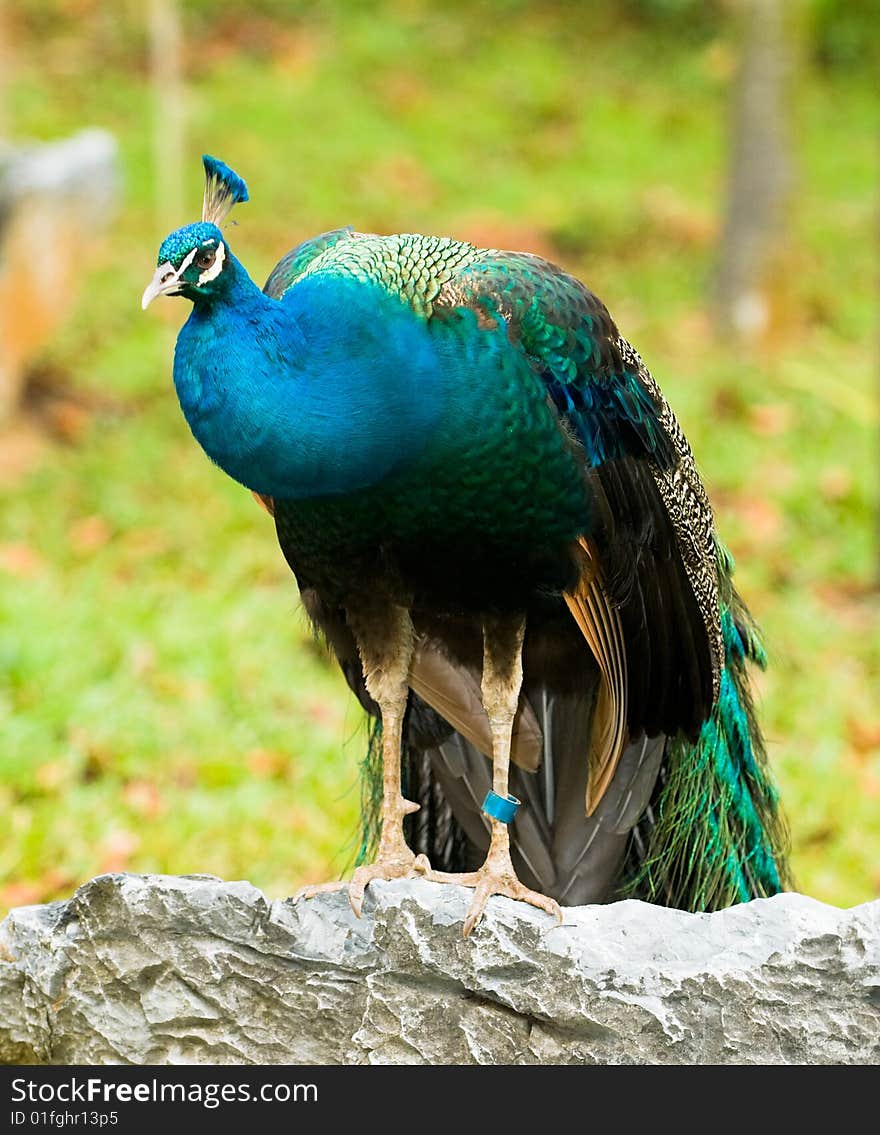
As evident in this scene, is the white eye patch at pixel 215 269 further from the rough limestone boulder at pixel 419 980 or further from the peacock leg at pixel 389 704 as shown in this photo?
the rough limestone boulder at pixel 419 980

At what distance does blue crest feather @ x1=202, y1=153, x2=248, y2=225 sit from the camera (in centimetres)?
250

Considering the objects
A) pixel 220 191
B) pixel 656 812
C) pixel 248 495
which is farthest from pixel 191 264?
pixel 248 495

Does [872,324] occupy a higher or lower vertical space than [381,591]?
higher

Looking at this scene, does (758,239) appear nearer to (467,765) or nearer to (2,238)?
(2,238)

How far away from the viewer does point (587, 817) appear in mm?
3078

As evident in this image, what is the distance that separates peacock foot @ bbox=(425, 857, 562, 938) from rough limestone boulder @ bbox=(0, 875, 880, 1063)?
0.09 feet

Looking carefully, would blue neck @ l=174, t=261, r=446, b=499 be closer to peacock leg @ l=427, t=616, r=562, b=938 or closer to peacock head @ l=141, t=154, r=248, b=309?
peacock head @ l=141, t=154, r=248, b=309

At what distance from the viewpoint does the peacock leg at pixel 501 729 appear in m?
2.71

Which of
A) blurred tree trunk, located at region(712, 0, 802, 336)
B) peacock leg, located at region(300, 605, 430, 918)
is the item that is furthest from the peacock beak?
blurred tree trunk, located at region(712, 0, 802, 336)

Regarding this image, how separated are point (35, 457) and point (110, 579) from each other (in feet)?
4.92

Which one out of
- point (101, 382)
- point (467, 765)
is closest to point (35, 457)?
point (101, 382)

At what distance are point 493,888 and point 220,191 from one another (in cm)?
130

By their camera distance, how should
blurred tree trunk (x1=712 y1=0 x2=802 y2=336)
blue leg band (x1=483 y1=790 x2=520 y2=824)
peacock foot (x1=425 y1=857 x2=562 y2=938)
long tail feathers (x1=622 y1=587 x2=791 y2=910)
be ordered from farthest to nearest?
blurred tree trunk (x1=712 y1=0 x2=802 y2=336) < long tail feathers (x1=622 y1=587 x2=791 y2=910) < blue leg band (x1=483 y1=790 x2=520 y2=824) < peacock foot (x1=425 y1=857 x2=562 y2=938)

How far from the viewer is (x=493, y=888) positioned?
2709mm
